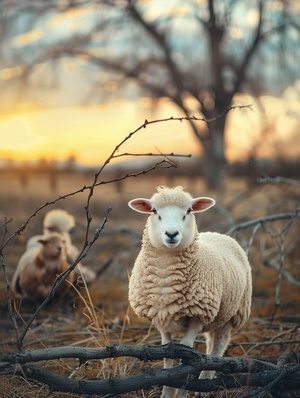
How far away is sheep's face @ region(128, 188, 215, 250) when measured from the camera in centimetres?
324

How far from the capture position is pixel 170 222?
3293 millimetres

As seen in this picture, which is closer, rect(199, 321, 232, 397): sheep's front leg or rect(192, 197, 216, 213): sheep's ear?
rect(192, 197, 216, 213): sheep's ear

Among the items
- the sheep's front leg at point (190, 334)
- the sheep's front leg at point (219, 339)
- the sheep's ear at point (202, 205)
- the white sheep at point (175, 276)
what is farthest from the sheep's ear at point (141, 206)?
the sheep's front leg at point (219, 339)

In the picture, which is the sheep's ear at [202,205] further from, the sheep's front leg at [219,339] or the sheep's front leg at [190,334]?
the sheep's front leg at [219,339]

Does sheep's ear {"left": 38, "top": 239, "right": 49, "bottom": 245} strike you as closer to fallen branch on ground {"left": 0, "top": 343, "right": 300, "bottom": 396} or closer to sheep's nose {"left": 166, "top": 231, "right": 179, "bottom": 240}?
fallen branch on ground {"left": 0, "top": 343, "right": 300, "bottom": 396}

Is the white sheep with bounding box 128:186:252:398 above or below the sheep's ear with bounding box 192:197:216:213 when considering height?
below

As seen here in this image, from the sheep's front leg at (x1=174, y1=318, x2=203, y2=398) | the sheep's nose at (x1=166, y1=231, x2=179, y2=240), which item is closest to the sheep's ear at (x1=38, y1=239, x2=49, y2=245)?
the sheep's front leg at (x1=174, y1=318, x2=203, y2=398)

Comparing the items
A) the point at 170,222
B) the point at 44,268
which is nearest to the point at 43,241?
the point at 44,268

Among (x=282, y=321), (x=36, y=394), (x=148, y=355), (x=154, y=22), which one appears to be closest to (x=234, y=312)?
(x=148, y=355)

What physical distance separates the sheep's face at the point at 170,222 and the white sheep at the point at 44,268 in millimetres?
2619

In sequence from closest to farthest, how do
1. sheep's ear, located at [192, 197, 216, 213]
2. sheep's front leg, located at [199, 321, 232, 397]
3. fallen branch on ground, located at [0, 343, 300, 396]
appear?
fallen branch on ground, located at [0, 343, 300, 396], sheep's ear, located at [192, 197, 216, 213], sheep's front leg, located at [199, 321, 232, 397]

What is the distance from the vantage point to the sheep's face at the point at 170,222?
10.6ft

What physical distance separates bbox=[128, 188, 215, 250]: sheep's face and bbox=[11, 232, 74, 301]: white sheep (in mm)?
2619

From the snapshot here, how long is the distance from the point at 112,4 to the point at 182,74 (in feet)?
7.77
